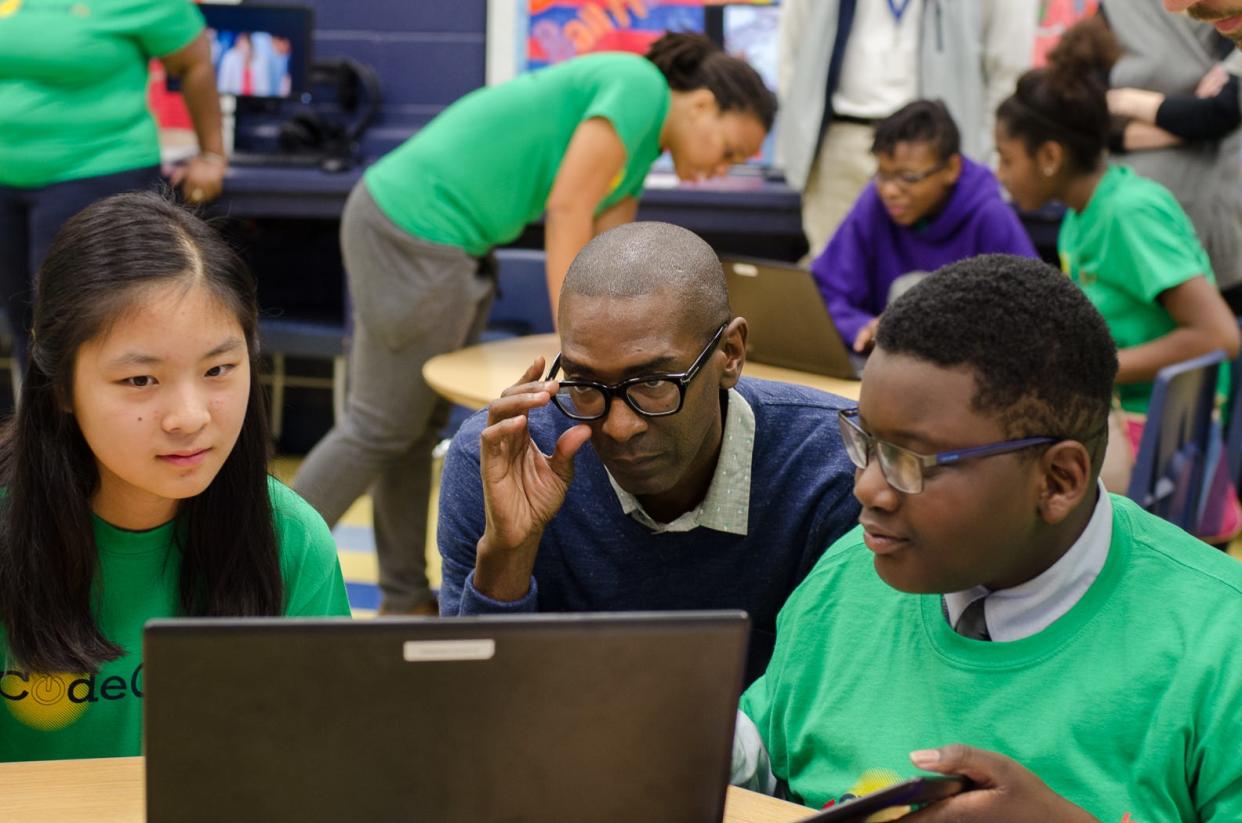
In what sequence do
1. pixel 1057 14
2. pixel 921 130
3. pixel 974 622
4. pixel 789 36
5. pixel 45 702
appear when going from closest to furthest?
pixel 974 622
pixel 45 702
pixel 921 130
pixel 789 36
pixel 1057 14

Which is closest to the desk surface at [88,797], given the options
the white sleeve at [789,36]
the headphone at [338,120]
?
the headphone at [338,120]

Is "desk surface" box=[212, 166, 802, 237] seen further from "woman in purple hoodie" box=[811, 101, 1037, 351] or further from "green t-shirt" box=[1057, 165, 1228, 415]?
"green t-shirt" box=[1057, 165, 1228, 415]

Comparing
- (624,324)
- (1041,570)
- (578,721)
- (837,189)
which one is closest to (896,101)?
(837,189)

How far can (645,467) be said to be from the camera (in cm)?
156

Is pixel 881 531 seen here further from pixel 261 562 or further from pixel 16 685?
pixel 16 685

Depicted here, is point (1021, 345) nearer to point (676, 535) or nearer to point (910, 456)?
point (910, 456)

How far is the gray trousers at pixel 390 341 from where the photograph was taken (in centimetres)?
300

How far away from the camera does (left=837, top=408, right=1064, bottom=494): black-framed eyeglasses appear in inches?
45.5

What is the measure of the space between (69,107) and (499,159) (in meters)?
1.06

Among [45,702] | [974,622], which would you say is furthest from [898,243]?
[45,702]

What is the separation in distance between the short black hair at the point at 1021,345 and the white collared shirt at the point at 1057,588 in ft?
0.20

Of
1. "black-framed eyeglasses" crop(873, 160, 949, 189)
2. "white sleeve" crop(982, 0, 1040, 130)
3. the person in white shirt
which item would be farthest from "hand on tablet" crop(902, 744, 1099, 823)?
"white sleeve" crop(982, 0, 1040, 130)

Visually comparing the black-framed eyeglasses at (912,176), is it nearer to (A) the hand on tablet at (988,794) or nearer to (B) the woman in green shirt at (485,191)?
(B) the woman in green shirt at (485,191)

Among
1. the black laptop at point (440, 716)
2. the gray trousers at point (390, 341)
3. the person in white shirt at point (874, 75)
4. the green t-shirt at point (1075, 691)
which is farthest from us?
the person in white shirt at point (874, 75)
